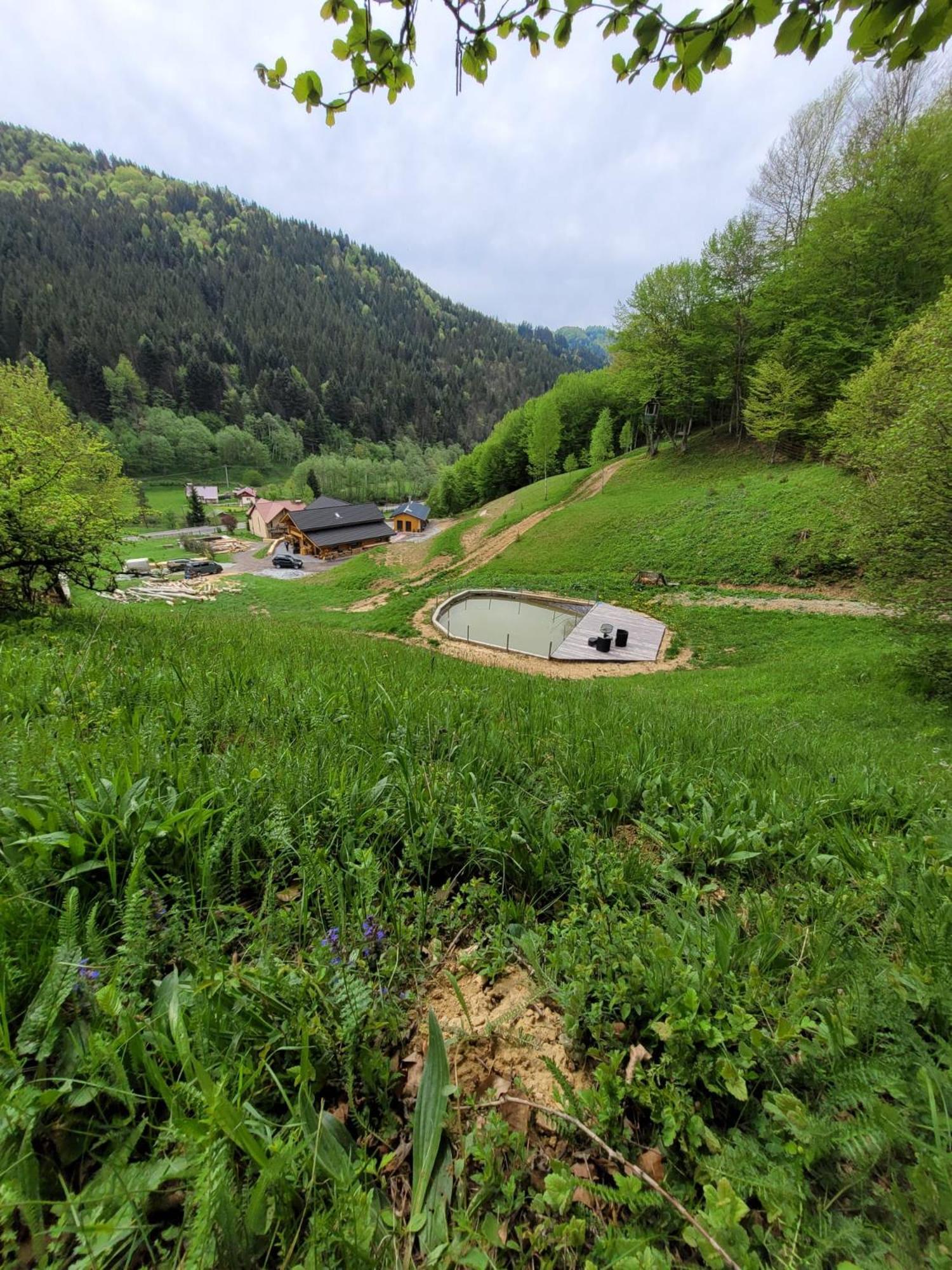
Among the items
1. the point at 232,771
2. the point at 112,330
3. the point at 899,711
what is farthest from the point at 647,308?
the point at 112,330

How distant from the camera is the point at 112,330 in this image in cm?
10412

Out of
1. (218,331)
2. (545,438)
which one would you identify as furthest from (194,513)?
(218,331)

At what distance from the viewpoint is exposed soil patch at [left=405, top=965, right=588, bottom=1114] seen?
1396 mm

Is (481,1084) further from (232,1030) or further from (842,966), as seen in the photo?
(842,966)

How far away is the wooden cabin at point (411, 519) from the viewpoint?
218 feet

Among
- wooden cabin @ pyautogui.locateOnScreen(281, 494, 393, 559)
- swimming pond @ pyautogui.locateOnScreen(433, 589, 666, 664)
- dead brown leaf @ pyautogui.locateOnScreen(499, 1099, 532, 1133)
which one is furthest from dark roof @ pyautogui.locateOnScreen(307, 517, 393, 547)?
dead brown leaf @ pyautogui.locateOnScreen(499, 1099, 532, 1133)

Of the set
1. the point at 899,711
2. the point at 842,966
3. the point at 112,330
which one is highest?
the point at 112,330

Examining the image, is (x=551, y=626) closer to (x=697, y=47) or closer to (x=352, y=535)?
(x=697, y=47)

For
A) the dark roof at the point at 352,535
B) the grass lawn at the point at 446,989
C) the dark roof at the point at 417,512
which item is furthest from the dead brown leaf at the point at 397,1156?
the dark roof at the point at 417,512

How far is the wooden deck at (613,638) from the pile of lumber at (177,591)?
2688 cm

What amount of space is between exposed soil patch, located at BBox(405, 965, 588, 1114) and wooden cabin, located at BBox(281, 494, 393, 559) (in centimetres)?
5772

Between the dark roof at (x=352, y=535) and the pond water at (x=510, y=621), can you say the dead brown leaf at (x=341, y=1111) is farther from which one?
the dark roof at (x=352, y=535)

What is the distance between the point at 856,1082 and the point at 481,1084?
3.21ft

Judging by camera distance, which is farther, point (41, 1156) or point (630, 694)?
point (630, 694)
